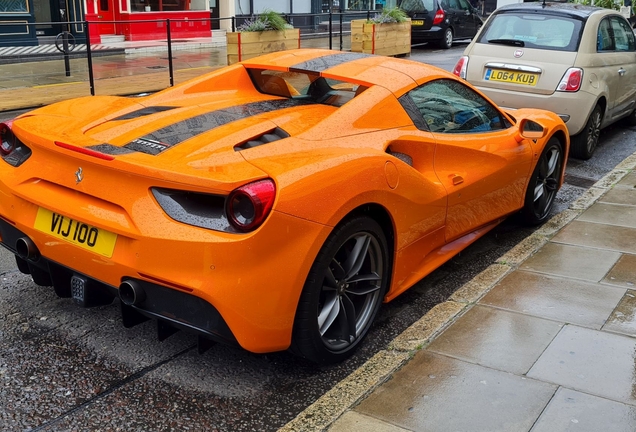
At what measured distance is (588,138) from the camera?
848 cm

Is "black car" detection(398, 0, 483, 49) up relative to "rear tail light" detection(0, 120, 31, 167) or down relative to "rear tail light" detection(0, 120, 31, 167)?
up

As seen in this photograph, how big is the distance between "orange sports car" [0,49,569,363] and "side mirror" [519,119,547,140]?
0.61 m

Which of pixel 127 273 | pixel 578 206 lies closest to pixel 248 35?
pixel 578 206

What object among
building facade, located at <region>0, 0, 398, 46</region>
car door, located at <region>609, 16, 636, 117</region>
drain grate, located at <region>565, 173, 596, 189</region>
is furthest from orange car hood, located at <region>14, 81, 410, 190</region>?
building facade, located at <region>0, 0, 398, 46</region>

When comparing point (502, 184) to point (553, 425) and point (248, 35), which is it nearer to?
point (553, 425)

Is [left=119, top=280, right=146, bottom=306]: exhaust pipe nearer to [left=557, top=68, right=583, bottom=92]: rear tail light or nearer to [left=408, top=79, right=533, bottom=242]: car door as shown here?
[left=408, top=79, right=533, bottom=242]: car door

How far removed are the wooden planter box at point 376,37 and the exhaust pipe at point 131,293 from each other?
16031 millimetres

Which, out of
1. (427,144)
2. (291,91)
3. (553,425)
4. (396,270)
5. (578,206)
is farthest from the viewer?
(578,206)

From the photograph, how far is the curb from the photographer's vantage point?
312 centimetres

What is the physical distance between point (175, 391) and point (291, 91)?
2072 millimetres

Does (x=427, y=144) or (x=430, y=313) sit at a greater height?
(x=427, y=144)

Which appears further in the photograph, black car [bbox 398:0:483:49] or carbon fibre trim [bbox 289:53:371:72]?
black car [bbox 398:0:483:49]

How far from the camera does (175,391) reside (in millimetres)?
3369

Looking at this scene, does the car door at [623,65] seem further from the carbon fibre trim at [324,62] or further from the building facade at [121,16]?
the building facade at [121,16]
